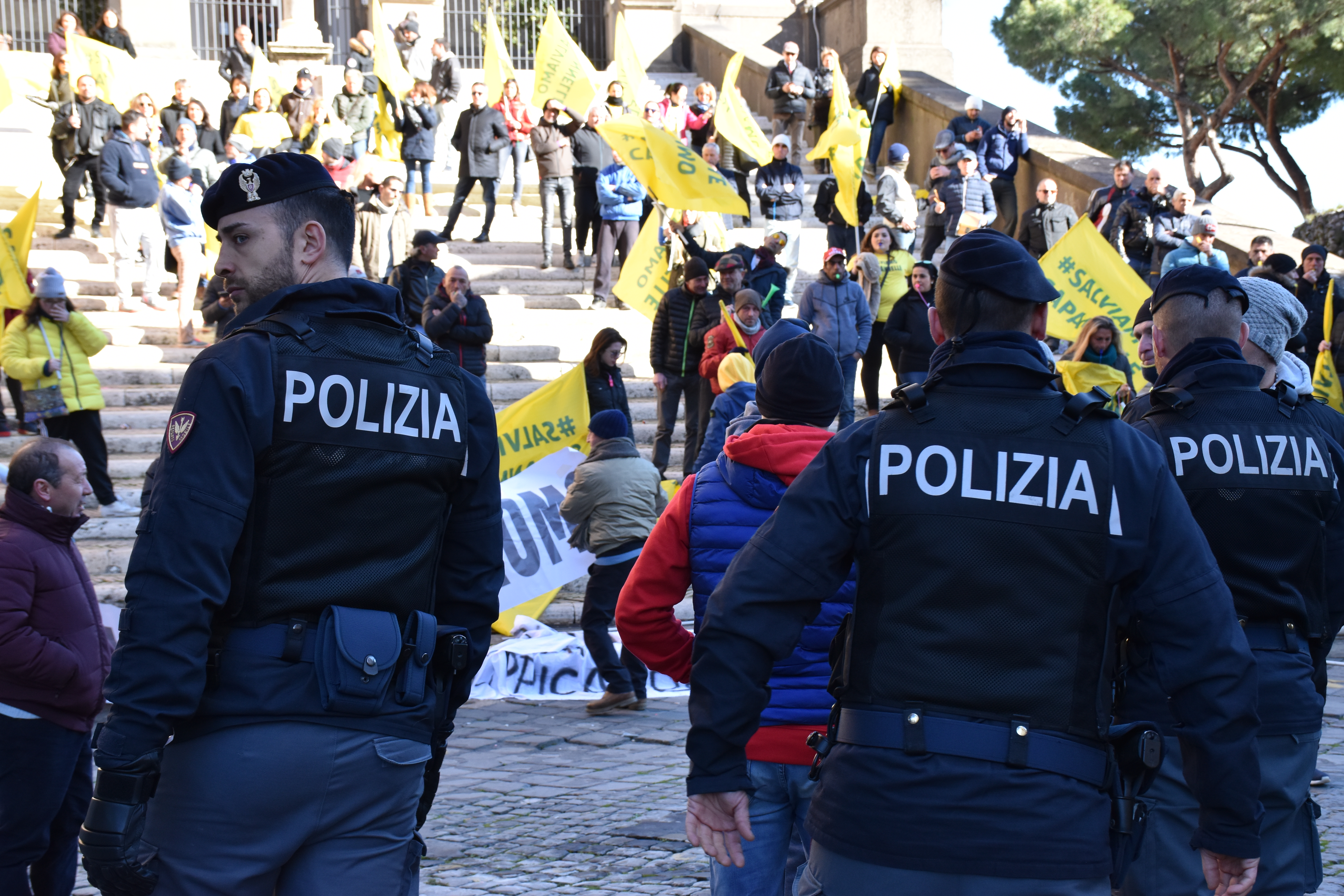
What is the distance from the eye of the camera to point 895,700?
8.27 feet

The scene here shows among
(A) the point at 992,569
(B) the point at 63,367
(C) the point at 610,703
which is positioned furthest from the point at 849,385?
(A) the point at 992,569

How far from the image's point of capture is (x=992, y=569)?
98.3 inches

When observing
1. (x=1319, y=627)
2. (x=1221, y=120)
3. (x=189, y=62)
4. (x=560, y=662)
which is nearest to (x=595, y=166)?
(x=560, y=662)

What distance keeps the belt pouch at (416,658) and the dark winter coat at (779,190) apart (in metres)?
13.5

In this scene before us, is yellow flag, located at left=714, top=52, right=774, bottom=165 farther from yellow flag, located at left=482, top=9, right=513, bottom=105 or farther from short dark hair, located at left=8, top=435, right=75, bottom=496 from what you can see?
short dark hair, located at left=8, top=435, right=75, bottom=496

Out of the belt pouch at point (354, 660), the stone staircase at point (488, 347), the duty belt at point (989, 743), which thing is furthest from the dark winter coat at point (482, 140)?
the duty belt at point (989, 743)

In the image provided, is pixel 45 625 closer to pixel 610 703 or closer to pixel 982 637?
pixel 982 637

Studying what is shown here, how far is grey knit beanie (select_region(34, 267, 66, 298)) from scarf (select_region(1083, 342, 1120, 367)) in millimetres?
7419

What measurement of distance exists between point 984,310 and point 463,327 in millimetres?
9432

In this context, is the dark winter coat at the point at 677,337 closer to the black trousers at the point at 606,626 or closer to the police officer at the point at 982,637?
the black trousers at the point at 606,626

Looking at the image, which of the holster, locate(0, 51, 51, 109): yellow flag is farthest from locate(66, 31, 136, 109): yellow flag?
the holster

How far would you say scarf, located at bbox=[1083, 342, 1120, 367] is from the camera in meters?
10.6

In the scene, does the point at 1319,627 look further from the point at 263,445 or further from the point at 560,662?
the point at 560,662

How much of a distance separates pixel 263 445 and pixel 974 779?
1.36 meters
